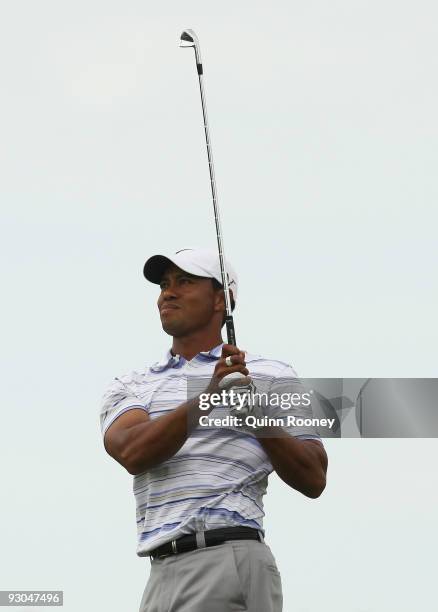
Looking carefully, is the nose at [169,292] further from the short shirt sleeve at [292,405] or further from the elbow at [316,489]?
the elbow at [316,489]

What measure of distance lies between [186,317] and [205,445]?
885 millimetres

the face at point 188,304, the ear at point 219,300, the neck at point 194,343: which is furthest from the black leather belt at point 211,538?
the ear at point 219,300

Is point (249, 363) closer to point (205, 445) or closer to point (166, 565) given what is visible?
point (205, 445)

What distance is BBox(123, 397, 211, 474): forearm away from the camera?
7328mm

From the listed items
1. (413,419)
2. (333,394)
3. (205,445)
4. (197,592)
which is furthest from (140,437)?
(413,419)

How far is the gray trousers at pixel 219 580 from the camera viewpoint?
729 cm

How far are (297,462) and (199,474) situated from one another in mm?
534

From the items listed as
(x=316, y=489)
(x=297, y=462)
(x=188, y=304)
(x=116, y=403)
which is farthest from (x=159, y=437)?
(x=188, y=304)

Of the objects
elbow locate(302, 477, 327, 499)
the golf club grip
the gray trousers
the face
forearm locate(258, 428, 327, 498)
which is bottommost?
the gray trousers

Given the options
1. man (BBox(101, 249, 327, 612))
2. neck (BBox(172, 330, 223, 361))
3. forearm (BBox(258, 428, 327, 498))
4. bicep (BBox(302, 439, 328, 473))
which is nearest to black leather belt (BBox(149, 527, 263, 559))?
man (BBox(101, 249, 327, 612))

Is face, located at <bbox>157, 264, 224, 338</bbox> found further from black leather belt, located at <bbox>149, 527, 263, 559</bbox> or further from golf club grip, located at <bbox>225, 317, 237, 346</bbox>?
black leather belt, located at <bbox>149, 527, 263, 559</bbox>

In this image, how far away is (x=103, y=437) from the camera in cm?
783

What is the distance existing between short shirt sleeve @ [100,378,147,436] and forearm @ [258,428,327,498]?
0.82 metres

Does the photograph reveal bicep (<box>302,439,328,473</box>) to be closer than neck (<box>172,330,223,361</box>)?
Yes
